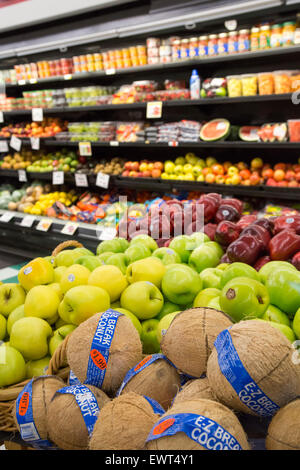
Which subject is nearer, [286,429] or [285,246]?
[286,429]

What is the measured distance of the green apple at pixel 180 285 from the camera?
1333mm

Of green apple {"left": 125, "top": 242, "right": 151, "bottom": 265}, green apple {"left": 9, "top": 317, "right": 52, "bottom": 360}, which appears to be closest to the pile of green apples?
green apple {"left": 9, "top": 317, "right": 52, "bottom": 360}

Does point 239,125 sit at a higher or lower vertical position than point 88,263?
higher

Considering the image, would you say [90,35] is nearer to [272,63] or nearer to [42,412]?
[272,63]

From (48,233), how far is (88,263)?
295 cm

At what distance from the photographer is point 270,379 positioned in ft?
2.54

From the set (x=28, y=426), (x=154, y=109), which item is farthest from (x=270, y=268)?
(x=154, y=109)

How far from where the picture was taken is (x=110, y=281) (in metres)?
1.36

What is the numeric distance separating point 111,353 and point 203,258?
781 millimetres

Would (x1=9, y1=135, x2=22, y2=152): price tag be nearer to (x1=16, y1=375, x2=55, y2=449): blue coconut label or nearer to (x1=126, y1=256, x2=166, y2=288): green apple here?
(x1=126, y1=256, x2=166, y2=288): green apple

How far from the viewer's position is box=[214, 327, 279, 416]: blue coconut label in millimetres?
774

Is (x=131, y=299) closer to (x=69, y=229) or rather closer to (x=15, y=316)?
(x=15, y=316)

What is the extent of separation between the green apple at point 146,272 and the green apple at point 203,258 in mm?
269

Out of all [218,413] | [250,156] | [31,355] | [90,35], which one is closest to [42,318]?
[31,355]
